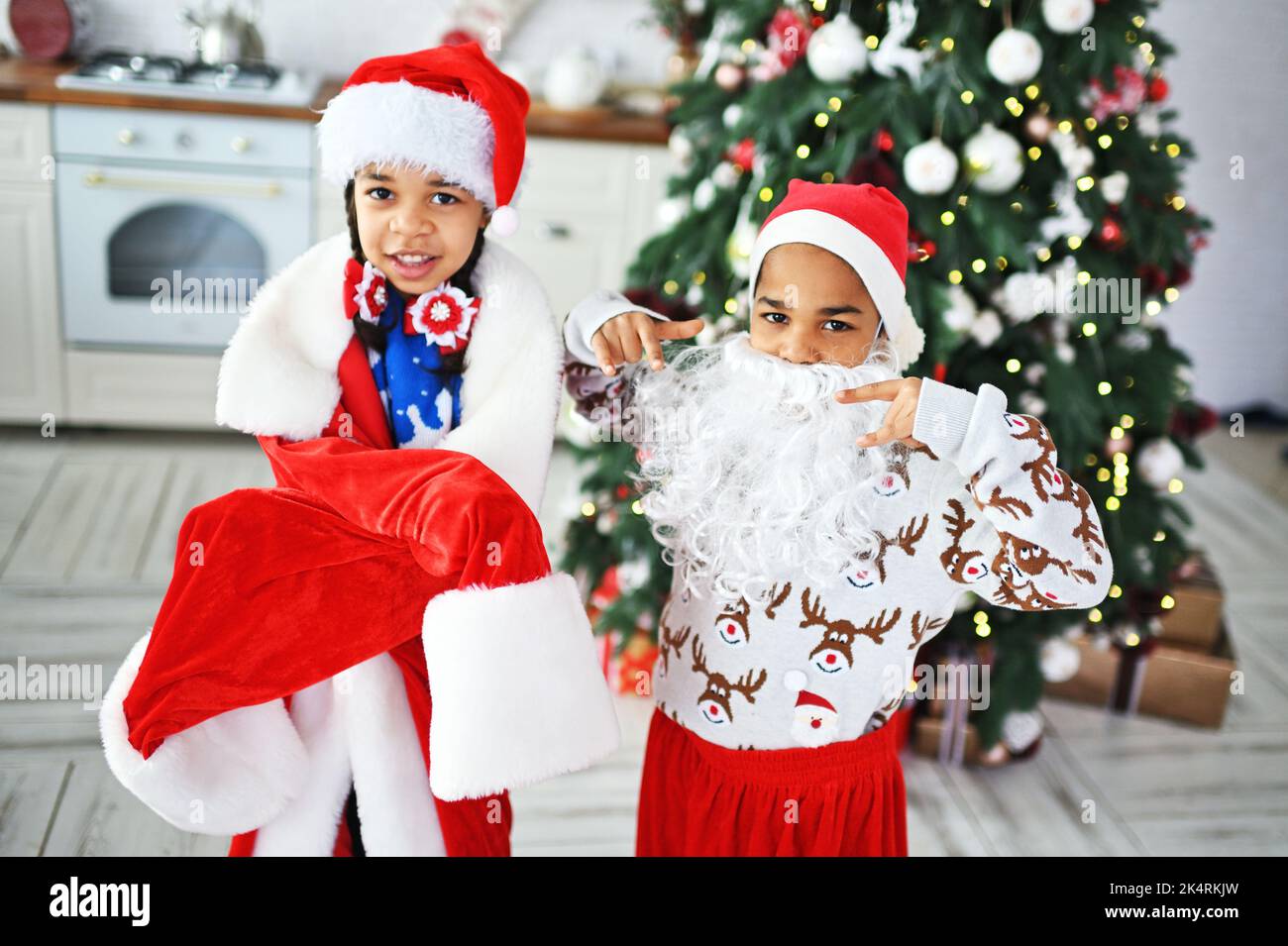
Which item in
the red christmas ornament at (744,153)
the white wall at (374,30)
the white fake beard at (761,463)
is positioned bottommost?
the white fake beard at (761,463)

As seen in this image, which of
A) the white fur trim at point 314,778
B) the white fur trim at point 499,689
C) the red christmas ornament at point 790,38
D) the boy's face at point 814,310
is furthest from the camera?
the red christmas ornament at point 790,38

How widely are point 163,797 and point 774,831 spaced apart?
0.71 m

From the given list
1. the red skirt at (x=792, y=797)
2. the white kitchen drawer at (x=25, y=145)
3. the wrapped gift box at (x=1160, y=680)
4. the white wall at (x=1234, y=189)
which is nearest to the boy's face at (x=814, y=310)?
the red skirt at (x=792, y=797)

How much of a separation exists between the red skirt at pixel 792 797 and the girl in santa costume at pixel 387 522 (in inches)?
11.7

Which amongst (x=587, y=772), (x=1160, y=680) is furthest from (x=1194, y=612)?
(x=587, y=772)

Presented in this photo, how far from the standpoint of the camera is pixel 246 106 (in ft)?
11.2

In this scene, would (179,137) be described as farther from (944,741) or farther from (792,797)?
(792,797)

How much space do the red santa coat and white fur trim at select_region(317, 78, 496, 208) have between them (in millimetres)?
109

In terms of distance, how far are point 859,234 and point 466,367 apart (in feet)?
1.45

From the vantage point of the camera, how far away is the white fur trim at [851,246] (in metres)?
1.26

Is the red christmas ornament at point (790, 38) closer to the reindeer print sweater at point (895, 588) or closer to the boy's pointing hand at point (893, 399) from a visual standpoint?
the reindeer print sweater at point (895, 588)

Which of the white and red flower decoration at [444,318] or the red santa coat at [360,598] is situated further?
the white and red flower decoration at [444,318]

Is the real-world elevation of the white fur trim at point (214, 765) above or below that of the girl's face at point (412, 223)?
below

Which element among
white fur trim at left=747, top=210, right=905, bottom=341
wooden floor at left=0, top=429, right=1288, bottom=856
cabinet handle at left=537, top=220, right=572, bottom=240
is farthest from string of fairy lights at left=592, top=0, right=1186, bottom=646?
cabinet handle at left=537, top=220, right=572, bottom=240
